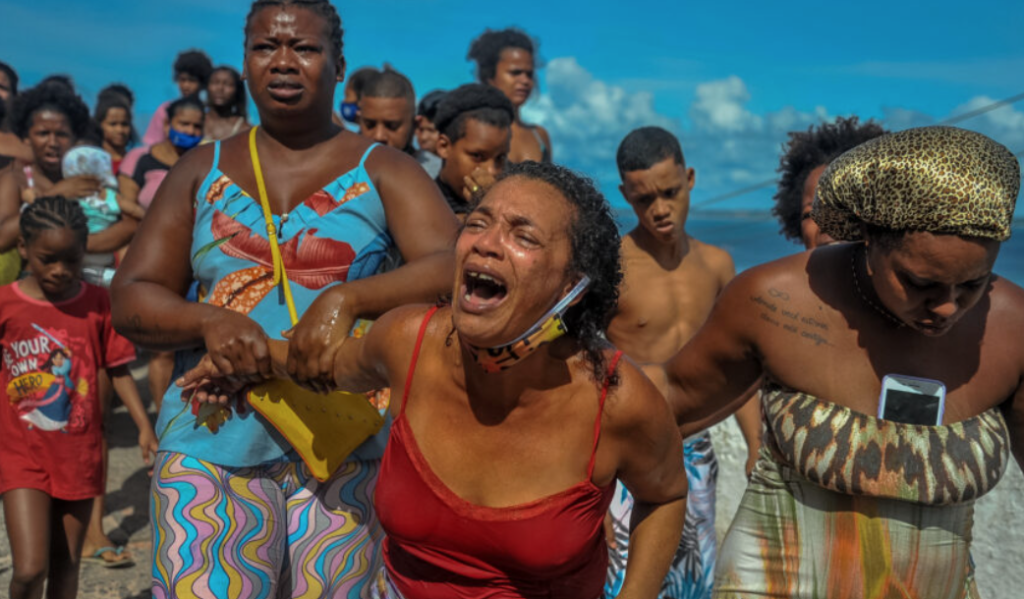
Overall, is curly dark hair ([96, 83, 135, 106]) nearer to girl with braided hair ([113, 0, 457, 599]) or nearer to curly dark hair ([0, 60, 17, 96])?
curly dark hair ([0, 60, 17, 96])

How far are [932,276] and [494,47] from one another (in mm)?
6168

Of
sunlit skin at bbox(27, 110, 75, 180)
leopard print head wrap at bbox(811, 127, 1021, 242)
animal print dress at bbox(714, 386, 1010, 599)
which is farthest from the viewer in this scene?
sunlit skin at bbox(27, 110, 75, 180)

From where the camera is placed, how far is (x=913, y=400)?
296 cm

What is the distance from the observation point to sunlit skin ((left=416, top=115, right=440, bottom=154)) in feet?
25.5

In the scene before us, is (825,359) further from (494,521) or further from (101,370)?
(101,370)

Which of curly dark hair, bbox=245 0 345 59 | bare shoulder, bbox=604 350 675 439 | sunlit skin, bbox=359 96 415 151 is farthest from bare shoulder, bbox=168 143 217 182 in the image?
sunlit skin, bbox=359 96 415 151

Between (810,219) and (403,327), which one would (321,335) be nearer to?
(403,327)

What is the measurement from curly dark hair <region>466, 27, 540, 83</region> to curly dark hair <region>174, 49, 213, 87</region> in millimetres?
3708

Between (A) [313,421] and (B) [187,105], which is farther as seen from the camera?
(B) [187,105]

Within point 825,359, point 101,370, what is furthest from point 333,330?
point 101,370

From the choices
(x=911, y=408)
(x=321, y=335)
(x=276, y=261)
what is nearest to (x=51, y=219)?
(x=276, y=261)

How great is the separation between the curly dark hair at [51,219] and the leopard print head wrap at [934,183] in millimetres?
4061

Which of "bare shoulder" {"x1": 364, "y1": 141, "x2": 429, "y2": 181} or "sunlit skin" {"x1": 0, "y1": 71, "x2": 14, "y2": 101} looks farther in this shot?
"sunlit skin" {"x1": 0, "y1": 71, "x2": 14, "y2": 101}

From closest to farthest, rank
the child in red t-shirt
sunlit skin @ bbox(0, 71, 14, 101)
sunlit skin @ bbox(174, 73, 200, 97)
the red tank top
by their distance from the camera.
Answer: the red tank top, the child in red t-shirt, sunlit skin @ bbox(0, 71, 14, 101), sunlit skin @ bbox(174, 73, 200, 97)
